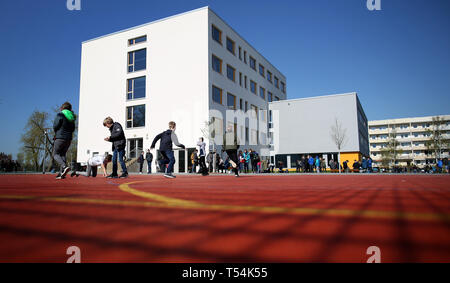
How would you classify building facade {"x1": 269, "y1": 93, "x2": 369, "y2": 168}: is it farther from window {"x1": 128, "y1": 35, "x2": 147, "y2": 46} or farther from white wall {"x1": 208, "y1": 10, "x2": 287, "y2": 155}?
window {"x1": 128, "y1": 35, "x2": 147, "y2": 46}

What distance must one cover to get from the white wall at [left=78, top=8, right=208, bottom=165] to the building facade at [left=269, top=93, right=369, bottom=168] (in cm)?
1663

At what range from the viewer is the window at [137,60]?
2895 centimetres

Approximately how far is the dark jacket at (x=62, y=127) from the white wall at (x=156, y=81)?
18.4 m

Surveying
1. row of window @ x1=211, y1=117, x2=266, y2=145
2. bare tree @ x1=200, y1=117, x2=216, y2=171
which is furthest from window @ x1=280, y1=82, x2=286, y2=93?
bare tree @ x1=200, y1=117, x2=216, y2=171

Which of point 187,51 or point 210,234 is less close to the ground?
point 187,51

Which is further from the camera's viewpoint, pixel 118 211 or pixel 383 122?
pixel 383 122

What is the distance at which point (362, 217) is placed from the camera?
1458mm

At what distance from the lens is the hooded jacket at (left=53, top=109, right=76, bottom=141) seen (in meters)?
6.57

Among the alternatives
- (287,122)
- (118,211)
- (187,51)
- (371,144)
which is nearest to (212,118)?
(187,51)

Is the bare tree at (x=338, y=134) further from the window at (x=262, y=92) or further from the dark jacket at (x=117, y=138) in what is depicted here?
the dark jacket at (x=117, y=138)

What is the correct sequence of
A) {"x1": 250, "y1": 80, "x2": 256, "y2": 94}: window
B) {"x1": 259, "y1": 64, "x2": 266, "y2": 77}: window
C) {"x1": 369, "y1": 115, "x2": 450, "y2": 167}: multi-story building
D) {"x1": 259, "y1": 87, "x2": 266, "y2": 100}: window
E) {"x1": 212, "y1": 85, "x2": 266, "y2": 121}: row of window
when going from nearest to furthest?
{"x1": 212, "y1": 85, "x2": 266, "y2": 121}: row of window, {"x1": 250, "y1": 80, "x2": 256, "y2": 94}: window, {"x1": 259, "y1": 87, "x2": 266, "y2": 100}: window, {"x1": 259, "y1": 64, "x2": 266, "y2": 77}: window, {"x1": 369, "y1": 115, "x2": 450, "y2": 167}: multi-story building
